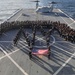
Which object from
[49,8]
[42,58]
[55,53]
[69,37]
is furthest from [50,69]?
[49,8]

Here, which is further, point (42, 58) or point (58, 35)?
point (58, 35)

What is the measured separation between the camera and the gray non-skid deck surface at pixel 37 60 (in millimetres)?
26688

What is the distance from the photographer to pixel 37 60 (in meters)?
29.8

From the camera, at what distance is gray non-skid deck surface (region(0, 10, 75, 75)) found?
26.7 metres

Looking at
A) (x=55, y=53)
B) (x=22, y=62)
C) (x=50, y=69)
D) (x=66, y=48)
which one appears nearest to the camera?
(x=50, y=69)

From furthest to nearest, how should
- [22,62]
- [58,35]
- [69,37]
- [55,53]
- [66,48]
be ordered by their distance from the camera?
[58,35]
[69,37]
[66,48]
[55,53]
[22,62]

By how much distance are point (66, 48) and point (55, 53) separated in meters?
3.10

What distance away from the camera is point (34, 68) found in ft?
90.1

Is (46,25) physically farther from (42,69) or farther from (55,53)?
(42,69)

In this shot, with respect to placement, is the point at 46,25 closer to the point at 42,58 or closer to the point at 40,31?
the point at 40,31

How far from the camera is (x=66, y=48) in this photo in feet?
113

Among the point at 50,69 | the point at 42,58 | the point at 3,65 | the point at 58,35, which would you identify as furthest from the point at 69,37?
the point at 3,65

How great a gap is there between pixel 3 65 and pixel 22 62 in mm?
2891

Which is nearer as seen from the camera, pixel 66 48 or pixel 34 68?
pixel 34 68
